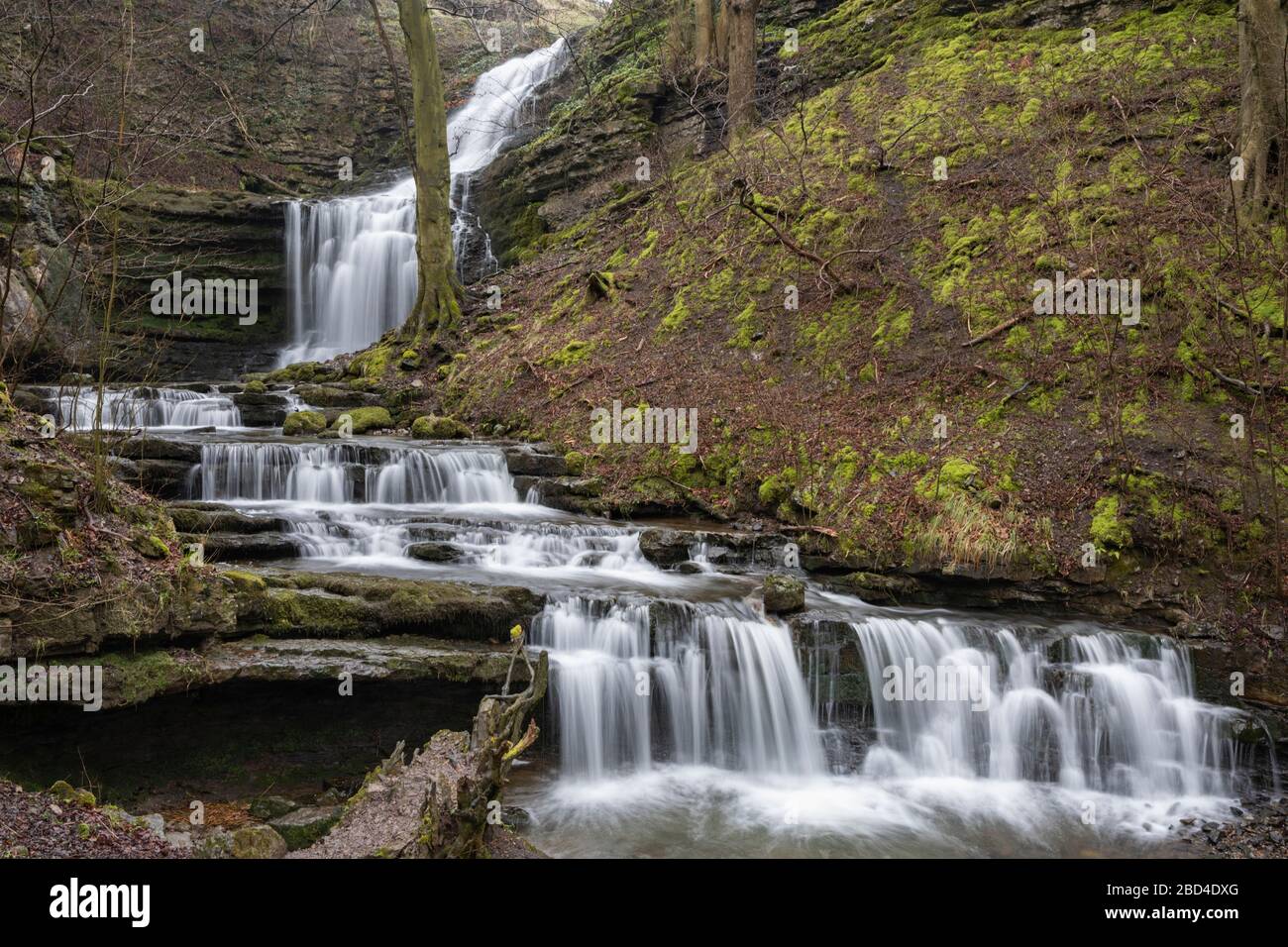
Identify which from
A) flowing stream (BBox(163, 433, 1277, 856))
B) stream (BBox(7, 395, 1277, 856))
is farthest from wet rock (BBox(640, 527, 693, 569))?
flowing stream (BBox(163, 433, 1277, 856))

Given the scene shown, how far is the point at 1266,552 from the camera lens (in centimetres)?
715

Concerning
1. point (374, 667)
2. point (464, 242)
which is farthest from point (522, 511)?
point (464, 242)

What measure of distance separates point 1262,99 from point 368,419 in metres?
12.6

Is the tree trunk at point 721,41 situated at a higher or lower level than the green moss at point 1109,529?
higher

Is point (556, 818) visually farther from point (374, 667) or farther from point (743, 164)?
point (743, 164)

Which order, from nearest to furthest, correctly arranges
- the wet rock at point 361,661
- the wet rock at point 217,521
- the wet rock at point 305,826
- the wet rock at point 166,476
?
the wet rock at point 305,826 < the wet rock at point 361,661 < the wet rock at point 217,521 < the wet rock at point 166,476

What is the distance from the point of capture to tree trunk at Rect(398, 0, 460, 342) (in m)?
15.6

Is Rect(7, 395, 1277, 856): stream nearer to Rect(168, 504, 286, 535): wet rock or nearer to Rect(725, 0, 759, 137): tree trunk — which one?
Rect(168, 504, 286, 535): wet rock

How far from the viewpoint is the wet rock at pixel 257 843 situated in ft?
13.4

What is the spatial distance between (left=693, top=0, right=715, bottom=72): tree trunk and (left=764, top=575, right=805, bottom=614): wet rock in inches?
587

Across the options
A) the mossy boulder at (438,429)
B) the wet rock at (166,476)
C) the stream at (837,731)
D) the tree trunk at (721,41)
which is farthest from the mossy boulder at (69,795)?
the tree trunk at (721,41)

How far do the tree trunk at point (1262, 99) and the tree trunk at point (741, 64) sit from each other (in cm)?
902

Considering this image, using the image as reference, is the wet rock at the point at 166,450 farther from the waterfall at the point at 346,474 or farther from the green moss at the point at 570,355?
the green moss at the point at 570,355

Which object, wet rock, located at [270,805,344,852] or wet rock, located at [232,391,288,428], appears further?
wet rock, located at [232,391,288,428]
